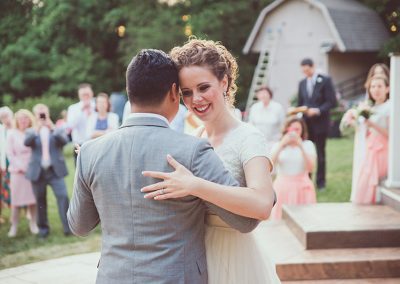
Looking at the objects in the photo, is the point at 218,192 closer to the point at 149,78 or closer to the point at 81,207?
the point at 149,78

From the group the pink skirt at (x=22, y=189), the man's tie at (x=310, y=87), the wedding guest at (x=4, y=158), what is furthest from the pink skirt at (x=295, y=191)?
the wedding guest at (x=4, y=158)

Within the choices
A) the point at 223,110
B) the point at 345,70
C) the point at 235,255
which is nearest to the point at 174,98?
the point at 223,110

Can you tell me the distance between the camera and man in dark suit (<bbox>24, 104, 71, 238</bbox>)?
7594 mm

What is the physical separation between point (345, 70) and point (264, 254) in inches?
937

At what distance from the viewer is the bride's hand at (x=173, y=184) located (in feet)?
6.57

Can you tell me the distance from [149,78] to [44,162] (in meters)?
5.87

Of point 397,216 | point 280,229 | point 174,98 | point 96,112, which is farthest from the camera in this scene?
point 96,112

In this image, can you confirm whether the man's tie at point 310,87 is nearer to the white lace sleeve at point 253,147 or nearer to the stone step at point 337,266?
the stone step at point 337,266

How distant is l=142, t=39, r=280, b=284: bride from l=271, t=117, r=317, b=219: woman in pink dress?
387 centimetres

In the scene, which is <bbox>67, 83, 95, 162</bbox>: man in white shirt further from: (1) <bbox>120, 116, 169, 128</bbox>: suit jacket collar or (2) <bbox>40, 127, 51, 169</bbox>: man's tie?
(1) <bbox>120, 116, 169, 128</bbox>: suit jacket collar

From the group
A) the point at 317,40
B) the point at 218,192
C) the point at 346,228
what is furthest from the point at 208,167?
the point at 317,40

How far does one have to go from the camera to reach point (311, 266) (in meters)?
4.48

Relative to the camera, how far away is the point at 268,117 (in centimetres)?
978

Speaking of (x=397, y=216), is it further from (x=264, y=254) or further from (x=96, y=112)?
(x=96, y=112)
